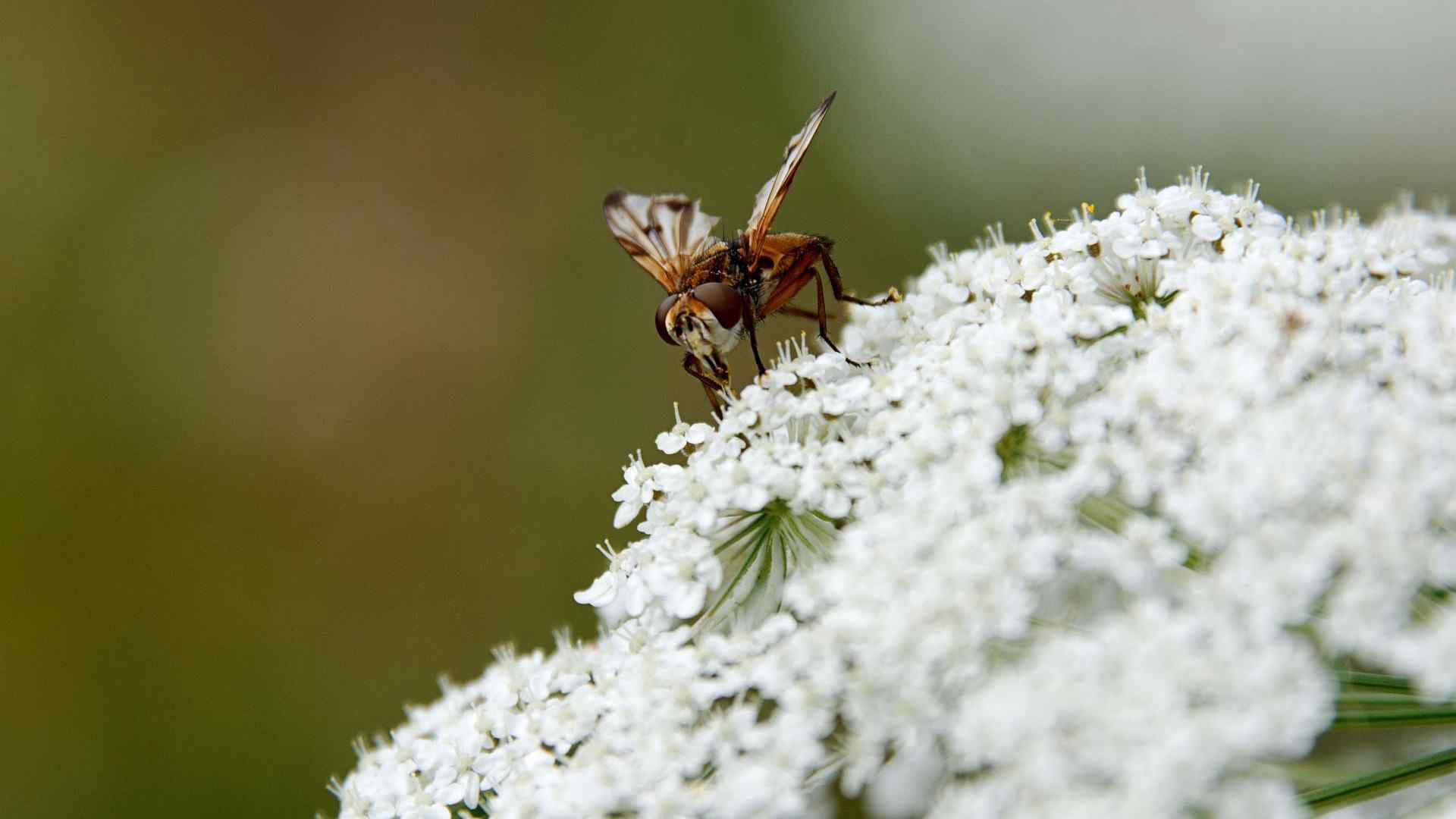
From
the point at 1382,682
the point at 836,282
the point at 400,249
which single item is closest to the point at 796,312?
the point at 836,282

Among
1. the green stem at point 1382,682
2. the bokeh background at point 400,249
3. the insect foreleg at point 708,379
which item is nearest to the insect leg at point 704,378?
the insect foreleg at point 708,379

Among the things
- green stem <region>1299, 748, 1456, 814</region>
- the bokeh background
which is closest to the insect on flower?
green stem <region>1299, 748, 1456, 814</region>

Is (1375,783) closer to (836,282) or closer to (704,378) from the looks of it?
(704,378)

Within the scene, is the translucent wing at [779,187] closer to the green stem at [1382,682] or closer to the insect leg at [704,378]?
the insect leg at [704,378]

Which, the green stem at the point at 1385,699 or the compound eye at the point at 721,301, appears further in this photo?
the compound eye at the point at 721,301

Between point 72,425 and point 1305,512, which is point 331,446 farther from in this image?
point 1305,512

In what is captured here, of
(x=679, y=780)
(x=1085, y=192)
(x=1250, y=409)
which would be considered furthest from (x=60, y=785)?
(x=1085, y=192)
